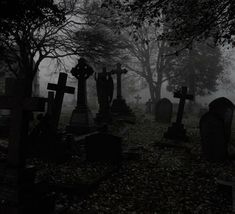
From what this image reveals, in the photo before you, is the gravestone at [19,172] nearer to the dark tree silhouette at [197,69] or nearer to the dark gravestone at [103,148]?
the dark gravestone at [103,148]

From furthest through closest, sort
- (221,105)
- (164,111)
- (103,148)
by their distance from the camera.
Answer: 1. (164,111)
2. (221,105)
3. (103,148)

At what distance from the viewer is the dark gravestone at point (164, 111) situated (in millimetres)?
18453

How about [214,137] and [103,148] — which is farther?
[214,137]

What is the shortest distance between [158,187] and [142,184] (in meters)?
0.39

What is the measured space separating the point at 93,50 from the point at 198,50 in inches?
748

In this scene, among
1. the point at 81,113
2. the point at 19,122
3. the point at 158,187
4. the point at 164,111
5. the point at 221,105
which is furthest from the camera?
the point at 164,111

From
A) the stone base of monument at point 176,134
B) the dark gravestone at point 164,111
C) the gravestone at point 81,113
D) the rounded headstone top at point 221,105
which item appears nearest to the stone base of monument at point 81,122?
the gravestone at point 81,113

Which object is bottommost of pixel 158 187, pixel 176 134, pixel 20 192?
pixel 158 187

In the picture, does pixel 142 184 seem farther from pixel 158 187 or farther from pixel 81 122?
pixel 81 122

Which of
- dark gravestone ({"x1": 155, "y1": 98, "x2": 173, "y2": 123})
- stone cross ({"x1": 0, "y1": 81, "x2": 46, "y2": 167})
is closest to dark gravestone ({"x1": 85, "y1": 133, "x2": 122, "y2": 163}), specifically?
stone cross ({"x1": 0, "y1": 81, "x2": 46, "y2": 167})

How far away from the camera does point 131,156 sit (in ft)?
30.0

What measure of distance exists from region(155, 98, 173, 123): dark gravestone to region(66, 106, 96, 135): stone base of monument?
23.1 feet

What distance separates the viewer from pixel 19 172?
4574 millimetres

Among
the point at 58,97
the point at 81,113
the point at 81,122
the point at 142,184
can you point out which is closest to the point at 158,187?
the point at 142,184
